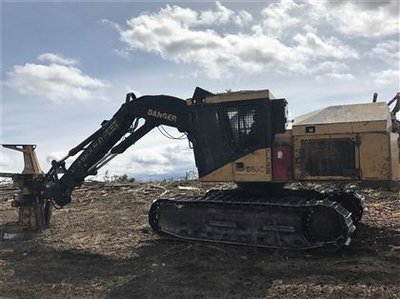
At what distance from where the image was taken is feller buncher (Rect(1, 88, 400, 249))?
360 inches

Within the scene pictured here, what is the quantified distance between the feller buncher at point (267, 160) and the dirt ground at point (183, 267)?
1.35 feet

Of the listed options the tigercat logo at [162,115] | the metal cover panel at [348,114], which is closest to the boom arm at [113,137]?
the tigercat logo at [162,115]

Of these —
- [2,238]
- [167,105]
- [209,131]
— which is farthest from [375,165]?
[2,238]

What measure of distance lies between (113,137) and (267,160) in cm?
409

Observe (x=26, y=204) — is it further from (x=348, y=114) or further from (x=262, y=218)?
(x=348, y=114)

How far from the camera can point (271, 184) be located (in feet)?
35.0

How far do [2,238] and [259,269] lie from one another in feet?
22.2

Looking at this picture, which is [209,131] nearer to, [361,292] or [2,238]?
[361,292]

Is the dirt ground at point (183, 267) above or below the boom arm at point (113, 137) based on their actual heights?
below

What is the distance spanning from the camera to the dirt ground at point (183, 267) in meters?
7.56

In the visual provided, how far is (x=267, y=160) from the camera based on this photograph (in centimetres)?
972

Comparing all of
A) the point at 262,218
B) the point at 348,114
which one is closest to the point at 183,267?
the point at 262,218

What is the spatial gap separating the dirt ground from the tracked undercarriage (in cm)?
24

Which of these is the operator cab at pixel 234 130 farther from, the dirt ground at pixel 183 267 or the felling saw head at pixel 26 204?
the felling saw head at pixel 26 204
